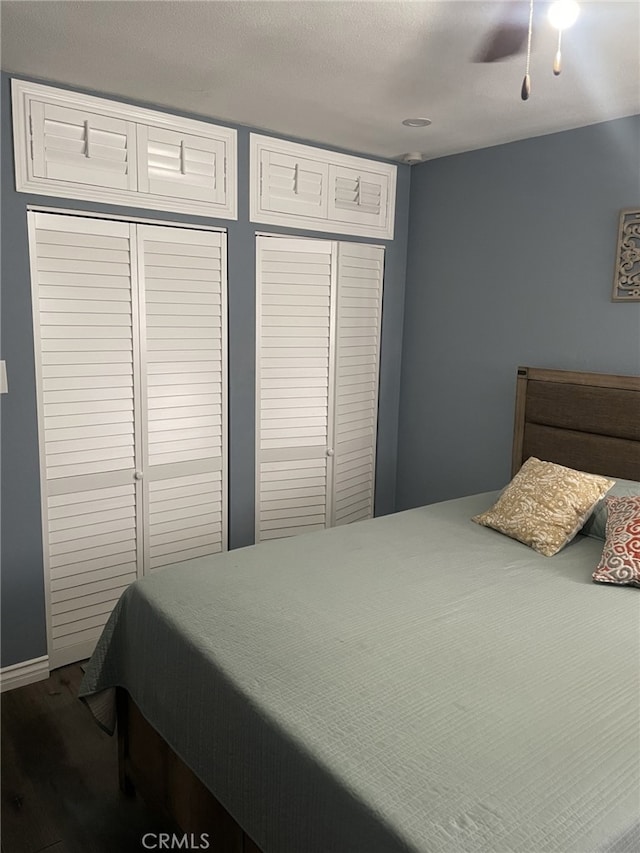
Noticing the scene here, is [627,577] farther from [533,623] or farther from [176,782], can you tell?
[176,782]

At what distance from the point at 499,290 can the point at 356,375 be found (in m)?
0.92

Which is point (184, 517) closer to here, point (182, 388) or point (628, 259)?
→ point (182, 388)

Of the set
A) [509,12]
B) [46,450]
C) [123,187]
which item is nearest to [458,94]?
[509,12]

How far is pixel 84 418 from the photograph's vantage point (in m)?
2.84

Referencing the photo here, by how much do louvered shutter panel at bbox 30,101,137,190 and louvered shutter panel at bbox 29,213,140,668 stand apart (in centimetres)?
18

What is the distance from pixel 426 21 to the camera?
1.96 meters

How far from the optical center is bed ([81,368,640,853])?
1.23 meters

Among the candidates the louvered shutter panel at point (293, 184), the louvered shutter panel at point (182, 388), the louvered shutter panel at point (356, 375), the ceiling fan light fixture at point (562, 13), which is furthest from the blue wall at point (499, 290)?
the ceiling fan light fixture at point (562, 13)

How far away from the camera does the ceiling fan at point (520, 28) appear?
1572 mm

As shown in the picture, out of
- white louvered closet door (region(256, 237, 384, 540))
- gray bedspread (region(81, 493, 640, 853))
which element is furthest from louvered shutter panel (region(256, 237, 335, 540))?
gray bedspread (region(81, 493, 640, 853))

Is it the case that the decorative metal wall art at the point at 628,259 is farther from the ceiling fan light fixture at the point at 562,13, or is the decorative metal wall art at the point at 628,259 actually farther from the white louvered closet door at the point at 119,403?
the white louvered closet door at the point at 119,403

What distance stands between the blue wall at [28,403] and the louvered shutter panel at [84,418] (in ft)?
0.17

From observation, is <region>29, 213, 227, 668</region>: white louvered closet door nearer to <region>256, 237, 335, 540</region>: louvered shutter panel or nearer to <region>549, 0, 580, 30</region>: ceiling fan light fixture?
<region>256, 237, 335, 540</region>: louvered shutter panel

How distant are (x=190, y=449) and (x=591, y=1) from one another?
2.36 metres
